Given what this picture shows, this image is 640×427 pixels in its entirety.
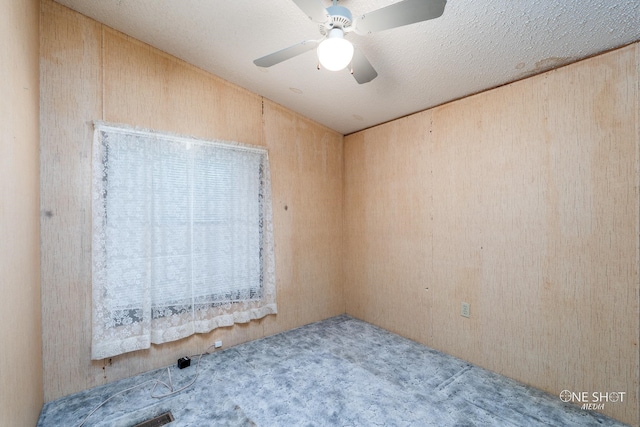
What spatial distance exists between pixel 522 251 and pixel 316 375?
1829 mm

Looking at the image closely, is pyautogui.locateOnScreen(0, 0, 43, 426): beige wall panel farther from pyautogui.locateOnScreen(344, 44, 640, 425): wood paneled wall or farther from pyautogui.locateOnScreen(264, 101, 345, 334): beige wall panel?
pyautogui.locateOnScreen(344, 44, 640, 425): wood paneled wall

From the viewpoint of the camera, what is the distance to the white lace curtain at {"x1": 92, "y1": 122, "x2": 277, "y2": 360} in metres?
2.11

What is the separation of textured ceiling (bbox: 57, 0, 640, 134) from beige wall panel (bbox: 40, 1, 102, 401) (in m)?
0.28

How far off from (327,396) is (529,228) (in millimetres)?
1886

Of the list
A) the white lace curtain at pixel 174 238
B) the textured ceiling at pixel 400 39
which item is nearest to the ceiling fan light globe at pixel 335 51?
the textured ceiling at pixel 400 39

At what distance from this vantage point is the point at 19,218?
1448mm

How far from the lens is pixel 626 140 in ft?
5.68

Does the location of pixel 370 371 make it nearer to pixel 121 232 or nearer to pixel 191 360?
pixel 191 360

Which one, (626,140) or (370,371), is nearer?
(626,140)

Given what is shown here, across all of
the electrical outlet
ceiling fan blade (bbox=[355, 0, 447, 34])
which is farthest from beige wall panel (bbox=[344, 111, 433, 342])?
ceiling fan blade (bbox=[355, 0, 447, 34])

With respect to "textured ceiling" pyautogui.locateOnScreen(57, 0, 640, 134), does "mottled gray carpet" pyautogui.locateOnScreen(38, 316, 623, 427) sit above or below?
below

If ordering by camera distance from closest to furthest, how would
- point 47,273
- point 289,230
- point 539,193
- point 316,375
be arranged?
point 47,273 → point 539,193 → point 316,375 → point 289,230

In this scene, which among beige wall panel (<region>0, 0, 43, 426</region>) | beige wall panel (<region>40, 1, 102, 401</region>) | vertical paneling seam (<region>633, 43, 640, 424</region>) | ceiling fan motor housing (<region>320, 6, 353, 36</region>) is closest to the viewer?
beige wall panel (<region>0, 0, 43, 426</region>)

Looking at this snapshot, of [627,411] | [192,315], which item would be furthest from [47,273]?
[627,411]
